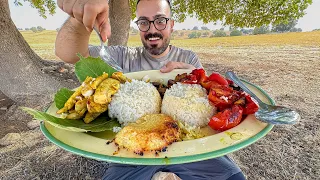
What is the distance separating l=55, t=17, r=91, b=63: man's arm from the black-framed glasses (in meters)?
0.50

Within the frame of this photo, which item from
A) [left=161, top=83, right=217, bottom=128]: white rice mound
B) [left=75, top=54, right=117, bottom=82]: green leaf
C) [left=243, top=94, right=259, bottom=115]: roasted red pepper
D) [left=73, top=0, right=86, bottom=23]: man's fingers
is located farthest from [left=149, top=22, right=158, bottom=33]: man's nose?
[left=243, top=94, right=259, bottom=115]: roasted red pepper

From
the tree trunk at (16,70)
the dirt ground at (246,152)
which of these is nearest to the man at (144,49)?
the dirt ground at (246,152)

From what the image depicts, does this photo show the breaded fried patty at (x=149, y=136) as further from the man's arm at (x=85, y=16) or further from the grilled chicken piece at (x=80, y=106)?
the man's arm at (x=85, y=16)

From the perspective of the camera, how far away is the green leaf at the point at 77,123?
1.18m

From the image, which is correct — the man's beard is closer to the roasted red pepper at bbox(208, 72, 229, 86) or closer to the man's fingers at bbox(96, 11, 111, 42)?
the man's fingers at bbox(96, 11, 111, 42)

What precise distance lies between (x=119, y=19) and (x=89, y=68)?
15.2 feet

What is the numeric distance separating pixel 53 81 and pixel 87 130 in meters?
4.58

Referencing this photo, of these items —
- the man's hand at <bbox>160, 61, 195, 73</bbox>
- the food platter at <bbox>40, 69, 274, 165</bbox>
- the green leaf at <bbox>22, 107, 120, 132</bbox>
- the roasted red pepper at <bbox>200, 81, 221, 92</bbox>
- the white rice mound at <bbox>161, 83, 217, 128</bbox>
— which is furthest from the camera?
the man's hand at <bbox>160, 61, 195, 73</bbox>

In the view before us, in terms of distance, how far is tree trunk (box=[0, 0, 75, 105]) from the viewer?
4891 millimetres

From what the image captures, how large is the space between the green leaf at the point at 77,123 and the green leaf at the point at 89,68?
12.6 inches

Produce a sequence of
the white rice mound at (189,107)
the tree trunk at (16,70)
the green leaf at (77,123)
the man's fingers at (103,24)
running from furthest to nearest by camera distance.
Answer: the tree trunk at (16,70)
the man's fingers at (103,24)
the white rice mound at (189,107)
the green leaf at (77,123)

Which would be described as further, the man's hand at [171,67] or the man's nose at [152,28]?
the man's nose at [152,28]

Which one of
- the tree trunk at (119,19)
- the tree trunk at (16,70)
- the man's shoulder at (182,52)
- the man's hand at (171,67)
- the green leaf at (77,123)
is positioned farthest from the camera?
the tree trunk at (119,19)

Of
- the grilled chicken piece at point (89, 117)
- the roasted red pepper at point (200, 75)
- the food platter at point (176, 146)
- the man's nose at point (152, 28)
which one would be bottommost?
the grilled chicken piece at point (89, 117)
